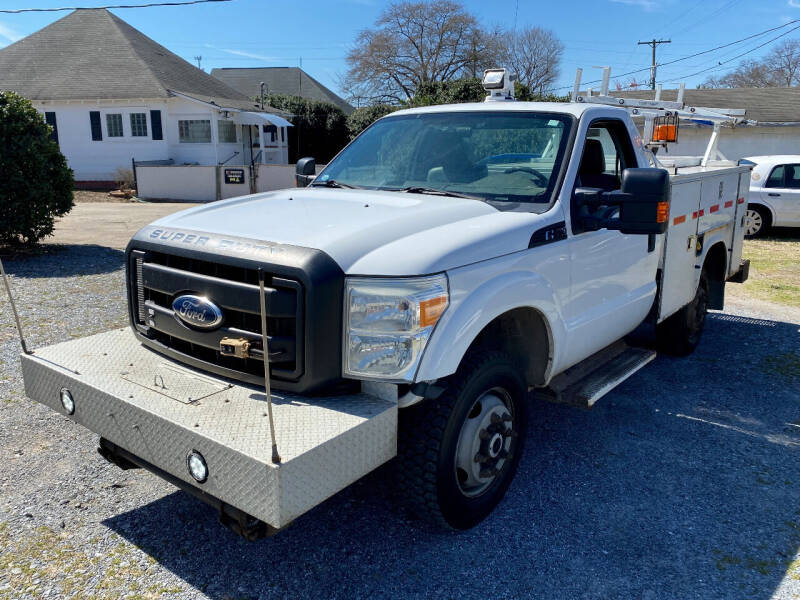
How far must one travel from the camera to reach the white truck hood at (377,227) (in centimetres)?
289

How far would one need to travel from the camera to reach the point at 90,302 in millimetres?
7988

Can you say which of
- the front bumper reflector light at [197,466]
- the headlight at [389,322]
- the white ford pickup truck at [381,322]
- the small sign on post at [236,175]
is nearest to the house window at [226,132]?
the small sign on post at [236,175]

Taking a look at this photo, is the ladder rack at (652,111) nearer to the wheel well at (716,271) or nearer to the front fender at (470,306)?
the wheel well at (716,271)

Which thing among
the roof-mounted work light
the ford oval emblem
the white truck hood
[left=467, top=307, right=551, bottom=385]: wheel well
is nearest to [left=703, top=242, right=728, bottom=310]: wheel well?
the roof-mounted work light

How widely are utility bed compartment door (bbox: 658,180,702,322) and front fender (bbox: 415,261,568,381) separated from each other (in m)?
1.99

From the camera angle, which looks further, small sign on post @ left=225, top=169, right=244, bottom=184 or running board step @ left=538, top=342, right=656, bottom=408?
small sign on post @ left=225, top=169, right=244, bottom=184

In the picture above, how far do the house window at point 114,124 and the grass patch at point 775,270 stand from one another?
22.7m

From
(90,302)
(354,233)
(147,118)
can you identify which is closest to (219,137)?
(147,118)

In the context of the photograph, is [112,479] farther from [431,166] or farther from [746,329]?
[746,329]

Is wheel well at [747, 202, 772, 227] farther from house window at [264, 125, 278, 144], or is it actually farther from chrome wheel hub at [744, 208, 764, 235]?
house window at [264, 125, 278, 144]

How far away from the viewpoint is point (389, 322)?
9.22ft

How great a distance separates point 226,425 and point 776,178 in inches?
556

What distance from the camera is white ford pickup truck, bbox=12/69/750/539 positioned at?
8.82ft

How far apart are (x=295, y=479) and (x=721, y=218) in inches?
204
